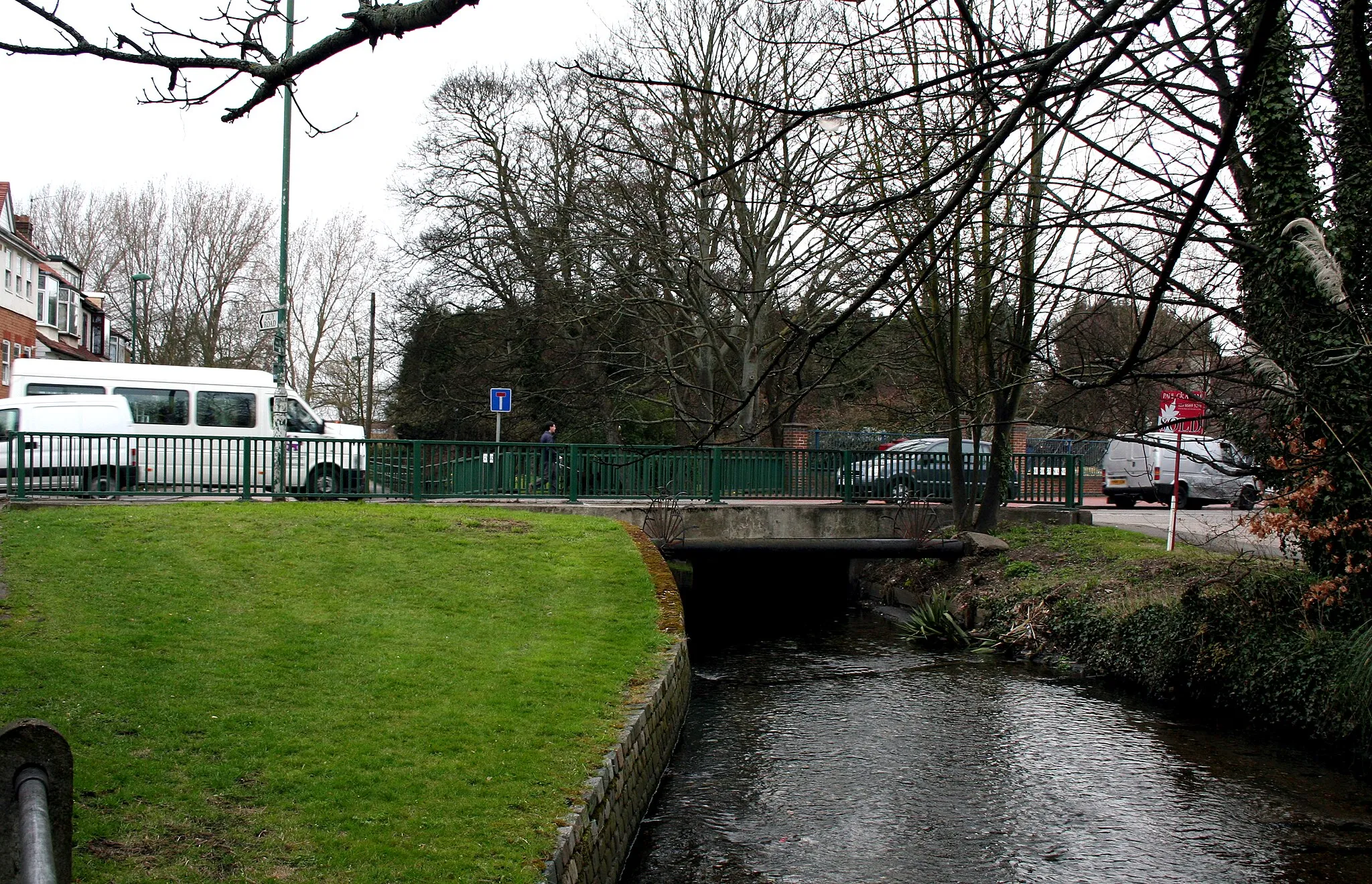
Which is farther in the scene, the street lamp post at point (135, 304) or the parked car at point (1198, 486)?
the street lamp post at point (135, 304)

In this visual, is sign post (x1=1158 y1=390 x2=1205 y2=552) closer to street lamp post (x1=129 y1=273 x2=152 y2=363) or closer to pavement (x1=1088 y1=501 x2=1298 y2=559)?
pavement (x1=1088 y1=501 x2=1298 y2=559)

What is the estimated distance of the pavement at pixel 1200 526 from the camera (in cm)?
1424

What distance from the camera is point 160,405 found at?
832 inches

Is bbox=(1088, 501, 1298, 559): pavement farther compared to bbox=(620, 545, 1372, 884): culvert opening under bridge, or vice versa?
bbox=(1088, 501, 1298, 559): pavement

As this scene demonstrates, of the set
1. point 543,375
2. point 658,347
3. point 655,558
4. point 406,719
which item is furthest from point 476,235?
point 406,719

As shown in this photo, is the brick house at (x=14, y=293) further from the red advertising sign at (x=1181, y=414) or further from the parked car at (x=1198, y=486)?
the red advertising sign at (x=1181, y=414)

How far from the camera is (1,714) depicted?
6.02 m

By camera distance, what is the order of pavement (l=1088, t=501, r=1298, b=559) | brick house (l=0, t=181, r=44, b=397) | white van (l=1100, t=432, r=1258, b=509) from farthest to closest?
brick house (l=0, t=181, r=44, b=397) < white van (l=1100, t=432, r=1258, b=509) < pavement (l=1088, t=501, r=1298, b=559)

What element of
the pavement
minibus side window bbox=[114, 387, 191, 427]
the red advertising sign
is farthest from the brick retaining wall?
minibus side window bbox=[114, 387, 191, 427]

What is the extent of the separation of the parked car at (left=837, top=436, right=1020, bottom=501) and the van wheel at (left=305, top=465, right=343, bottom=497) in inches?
356

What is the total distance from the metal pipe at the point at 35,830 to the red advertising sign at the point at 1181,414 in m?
5.73

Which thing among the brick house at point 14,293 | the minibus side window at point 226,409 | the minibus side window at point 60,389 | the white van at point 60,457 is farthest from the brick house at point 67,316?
the white van at point 60,457

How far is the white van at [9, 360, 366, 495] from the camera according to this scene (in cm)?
1781

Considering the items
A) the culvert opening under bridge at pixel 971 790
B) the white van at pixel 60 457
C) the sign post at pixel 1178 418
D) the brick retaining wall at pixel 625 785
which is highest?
the sign post at pixel 1178 418
